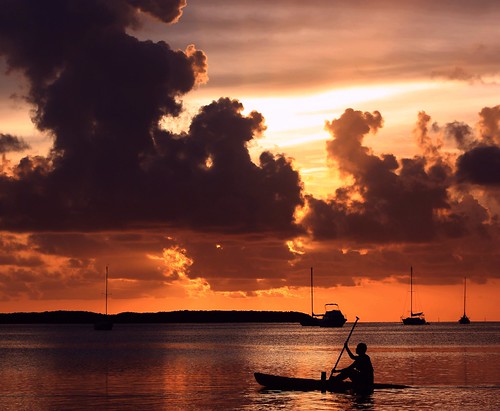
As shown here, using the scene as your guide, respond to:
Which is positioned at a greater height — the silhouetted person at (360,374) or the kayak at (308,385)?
the silhouetted person at (360,374)

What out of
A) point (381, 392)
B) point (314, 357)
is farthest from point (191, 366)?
point (381, 392)

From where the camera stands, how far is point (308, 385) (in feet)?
240

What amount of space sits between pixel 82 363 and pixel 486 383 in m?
57.3

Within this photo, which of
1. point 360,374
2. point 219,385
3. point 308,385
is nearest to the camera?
point 360,374

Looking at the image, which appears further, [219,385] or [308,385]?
[219,385]

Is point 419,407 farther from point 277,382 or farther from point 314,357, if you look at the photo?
point 314,357

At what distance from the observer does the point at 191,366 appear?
113m

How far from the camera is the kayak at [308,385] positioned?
70.4m

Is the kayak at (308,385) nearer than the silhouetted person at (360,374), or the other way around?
the silhouetted person at (360,374)

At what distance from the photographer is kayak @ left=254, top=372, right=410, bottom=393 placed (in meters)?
70.4

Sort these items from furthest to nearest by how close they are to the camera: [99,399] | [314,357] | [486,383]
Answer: [314,357], [486,383], [99,399]

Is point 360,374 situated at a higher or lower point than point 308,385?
higher

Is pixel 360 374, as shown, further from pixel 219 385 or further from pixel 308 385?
pixel 219 385

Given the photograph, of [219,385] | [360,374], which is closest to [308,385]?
[360,374]
